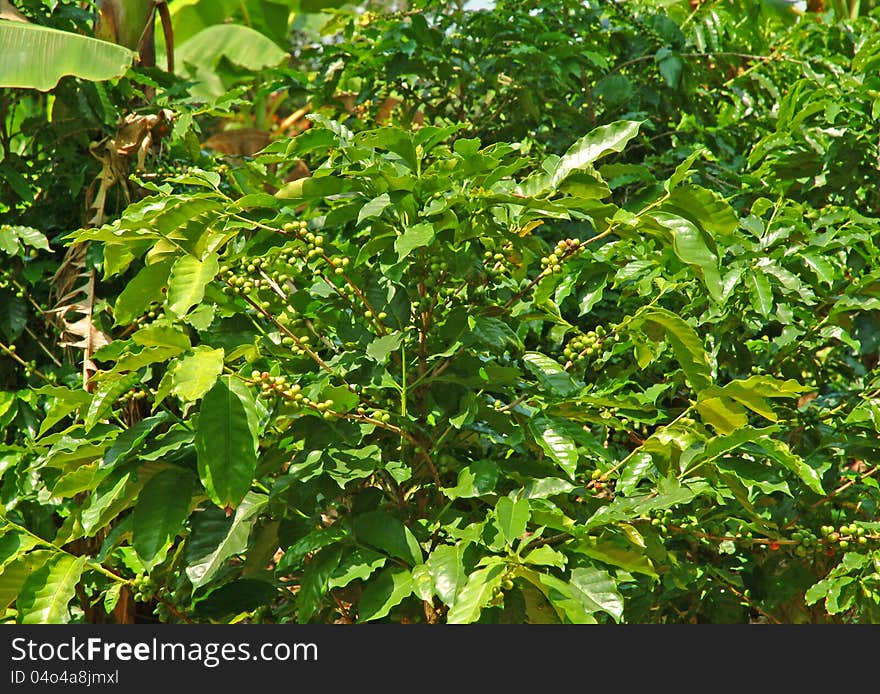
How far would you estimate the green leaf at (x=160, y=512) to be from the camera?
1753 mm

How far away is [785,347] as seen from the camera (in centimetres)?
257

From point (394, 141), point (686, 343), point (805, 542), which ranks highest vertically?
point (394, 141)

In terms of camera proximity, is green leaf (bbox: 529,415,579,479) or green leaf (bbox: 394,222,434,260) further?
green leaf (bbox: 529,415,579,479)

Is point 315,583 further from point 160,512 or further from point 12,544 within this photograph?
point 12,544

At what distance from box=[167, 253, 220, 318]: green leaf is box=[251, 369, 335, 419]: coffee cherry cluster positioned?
0.18 meters

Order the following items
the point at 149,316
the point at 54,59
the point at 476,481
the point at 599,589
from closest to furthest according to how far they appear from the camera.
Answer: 1. the point at 599,589
2. the point at 476,481
3. the point at 149,316
4. the point at 54,59

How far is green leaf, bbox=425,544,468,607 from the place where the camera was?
1656 millimetres

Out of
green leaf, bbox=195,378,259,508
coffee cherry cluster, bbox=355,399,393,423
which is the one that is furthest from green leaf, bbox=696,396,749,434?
green leaf, bbox=195,378,259,508

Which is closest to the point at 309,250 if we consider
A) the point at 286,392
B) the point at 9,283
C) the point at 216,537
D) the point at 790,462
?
the point at 286,392

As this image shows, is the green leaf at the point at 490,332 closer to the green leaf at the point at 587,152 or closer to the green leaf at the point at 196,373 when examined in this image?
the green leaf at the point at 587,152

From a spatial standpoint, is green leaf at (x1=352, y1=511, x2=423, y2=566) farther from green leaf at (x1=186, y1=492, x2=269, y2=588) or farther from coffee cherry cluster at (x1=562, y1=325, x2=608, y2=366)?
coffee cherry cluster at (x1=562, y1=325, x2=608, y2=366)

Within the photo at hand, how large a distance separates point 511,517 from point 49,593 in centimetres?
84

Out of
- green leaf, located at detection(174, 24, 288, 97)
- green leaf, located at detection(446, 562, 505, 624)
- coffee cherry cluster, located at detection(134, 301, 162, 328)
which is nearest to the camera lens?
green leaf, located at detection(446, 562, 505, 624)

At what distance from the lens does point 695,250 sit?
1713 mm
